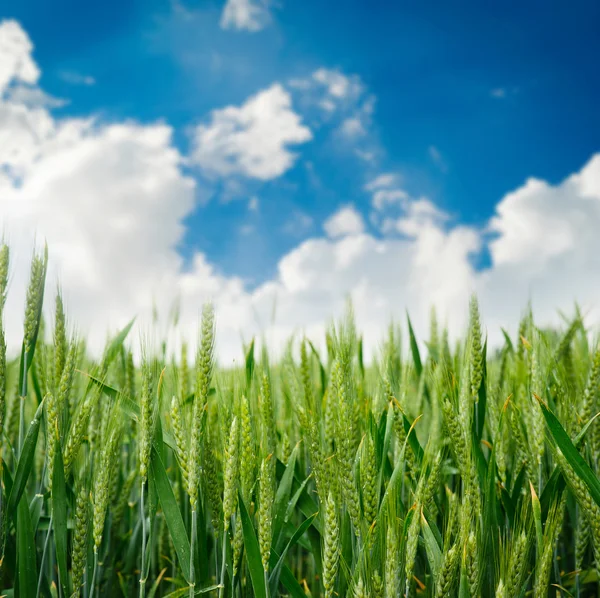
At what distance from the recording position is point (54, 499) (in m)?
1.45

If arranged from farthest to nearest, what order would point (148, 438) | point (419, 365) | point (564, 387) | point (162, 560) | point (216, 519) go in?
point (419, 365), point (162, 560), point (564, 387), point (216, 519), point (148, 438)

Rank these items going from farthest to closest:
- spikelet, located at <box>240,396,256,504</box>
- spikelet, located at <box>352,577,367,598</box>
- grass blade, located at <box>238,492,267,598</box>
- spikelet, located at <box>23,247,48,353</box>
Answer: spikelet, located at <box>23,247,48,353</box> → spikelet, located at <box>240,396,256,504</box> → grass blade, located at <box>238,492,267,598</box> → spikelet, located at <box>352,577,367,598</box>

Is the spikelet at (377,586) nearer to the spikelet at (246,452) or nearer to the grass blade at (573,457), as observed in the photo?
the spikelet at (246,452)

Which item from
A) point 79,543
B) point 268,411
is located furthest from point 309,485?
point 79,543

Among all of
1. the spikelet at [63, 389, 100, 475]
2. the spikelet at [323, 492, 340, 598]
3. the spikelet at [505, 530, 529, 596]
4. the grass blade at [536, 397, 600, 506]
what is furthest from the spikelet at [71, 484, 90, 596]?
the grass blade at [536, 397, 600, 506]

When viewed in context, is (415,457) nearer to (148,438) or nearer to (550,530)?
(550,530)

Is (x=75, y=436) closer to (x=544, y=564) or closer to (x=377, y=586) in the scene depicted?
(x=377, y=586)

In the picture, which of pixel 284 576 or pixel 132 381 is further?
pixel 132 381

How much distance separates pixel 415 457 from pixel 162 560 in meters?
1.36

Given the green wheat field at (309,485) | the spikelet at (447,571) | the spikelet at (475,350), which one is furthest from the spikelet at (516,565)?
the spikelet at (475,350)

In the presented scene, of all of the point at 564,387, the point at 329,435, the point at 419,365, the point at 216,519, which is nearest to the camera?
the point at 216,519

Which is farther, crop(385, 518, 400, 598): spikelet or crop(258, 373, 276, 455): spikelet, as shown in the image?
crop(258, 373, 276, 455): spikelet

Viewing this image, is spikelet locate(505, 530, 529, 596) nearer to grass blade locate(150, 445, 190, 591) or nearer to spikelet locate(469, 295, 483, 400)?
spikelet locate(469, 295, 483, 400)

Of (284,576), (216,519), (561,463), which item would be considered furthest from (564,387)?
(216,519)
